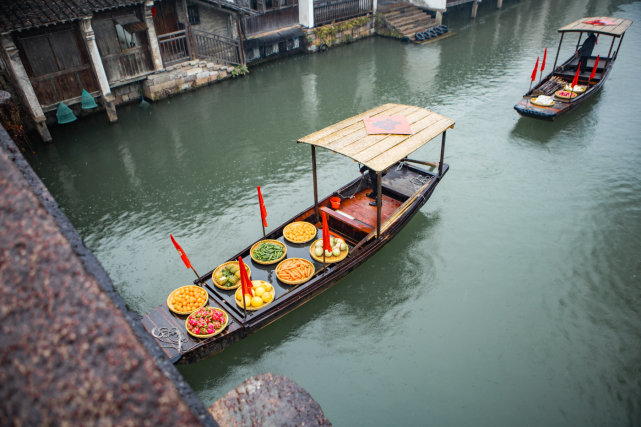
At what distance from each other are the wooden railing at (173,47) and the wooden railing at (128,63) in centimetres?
108

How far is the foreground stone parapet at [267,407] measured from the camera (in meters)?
5.05

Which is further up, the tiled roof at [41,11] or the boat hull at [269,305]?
the tiled roof at [41,11]

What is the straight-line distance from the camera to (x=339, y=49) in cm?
2794

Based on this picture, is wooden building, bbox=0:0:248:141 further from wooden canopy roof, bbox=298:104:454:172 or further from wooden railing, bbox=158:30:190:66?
wooden canopy roof, bbox=298:104:454:172

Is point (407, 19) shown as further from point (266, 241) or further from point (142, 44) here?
point (266, 241)

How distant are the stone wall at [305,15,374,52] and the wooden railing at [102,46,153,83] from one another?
A: 11154mm

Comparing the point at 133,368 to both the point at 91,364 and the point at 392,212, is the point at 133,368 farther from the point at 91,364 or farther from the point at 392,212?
the point at 392,212

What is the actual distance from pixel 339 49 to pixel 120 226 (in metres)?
20.5

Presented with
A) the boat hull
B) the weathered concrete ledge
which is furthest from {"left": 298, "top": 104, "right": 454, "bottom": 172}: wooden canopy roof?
the weathered concrete ledge

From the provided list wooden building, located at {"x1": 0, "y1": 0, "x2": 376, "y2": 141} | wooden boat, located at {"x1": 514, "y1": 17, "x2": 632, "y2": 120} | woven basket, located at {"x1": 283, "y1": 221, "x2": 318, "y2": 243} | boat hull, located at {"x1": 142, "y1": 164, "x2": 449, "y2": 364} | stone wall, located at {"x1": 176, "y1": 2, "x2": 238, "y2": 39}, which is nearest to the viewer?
boat hull, located at {"x1": 142, "y1": 164, "x2": 449, "y2": 364}

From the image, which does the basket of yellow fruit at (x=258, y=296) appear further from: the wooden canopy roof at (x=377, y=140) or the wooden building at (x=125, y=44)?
the wooden building at (x=125, y=44)

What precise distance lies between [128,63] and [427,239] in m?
15.5

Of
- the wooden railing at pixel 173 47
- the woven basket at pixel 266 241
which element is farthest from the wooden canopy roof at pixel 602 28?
the wooden railing at pixel 173 47

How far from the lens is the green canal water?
847 cm
